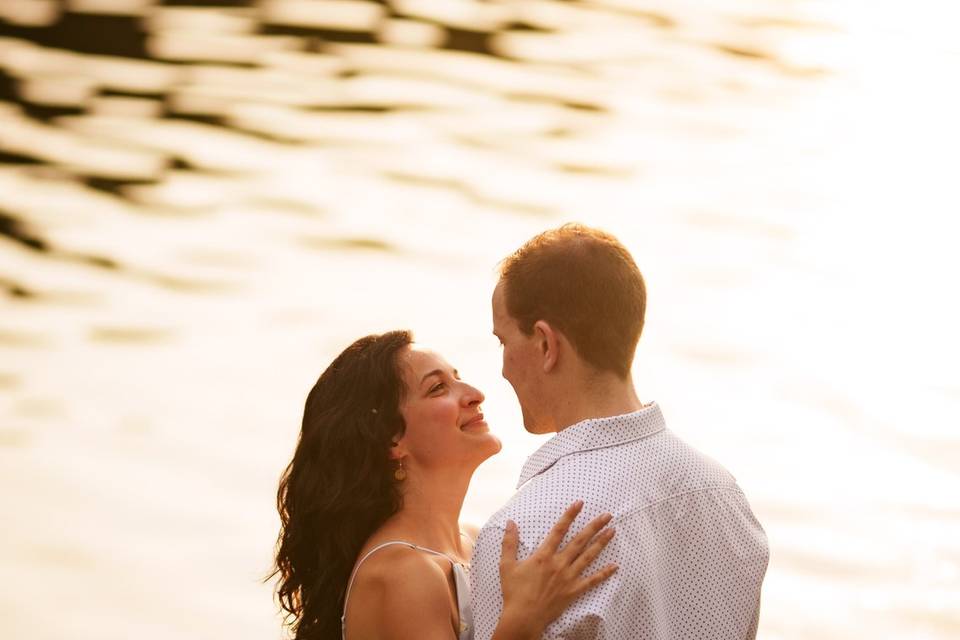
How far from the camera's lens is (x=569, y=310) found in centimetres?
289

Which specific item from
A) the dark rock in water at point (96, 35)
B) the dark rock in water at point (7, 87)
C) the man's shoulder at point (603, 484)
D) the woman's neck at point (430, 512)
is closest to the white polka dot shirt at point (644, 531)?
the man's shoulder at point (603, 484)

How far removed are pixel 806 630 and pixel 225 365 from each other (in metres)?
3.65

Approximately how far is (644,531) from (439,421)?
1110 mm

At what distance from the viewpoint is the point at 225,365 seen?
912 centimetres

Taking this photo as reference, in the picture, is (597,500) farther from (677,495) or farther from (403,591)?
(403,591)

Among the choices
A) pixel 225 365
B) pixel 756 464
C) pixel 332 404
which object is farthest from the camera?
pixel 225 365

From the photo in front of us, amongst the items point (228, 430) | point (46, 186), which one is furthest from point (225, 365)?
point (46, 186)

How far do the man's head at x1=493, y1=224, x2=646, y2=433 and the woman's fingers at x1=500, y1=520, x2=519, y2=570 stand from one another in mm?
234

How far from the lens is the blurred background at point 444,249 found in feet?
25.2

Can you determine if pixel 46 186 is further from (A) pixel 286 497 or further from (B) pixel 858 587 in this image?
(A) pixel 286 497

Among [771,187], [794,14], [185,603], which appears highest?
[794,14]

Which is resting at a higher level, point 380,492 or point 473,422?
point 473,422

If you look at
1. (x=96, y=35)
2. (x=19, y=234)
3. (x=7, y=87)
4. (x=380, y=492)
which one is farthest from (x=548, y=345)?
(x=96, y=35)

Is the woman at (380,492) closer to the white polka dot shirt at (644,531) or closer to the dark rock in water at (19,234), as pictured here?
the white polka dot shirt at (644,531)
